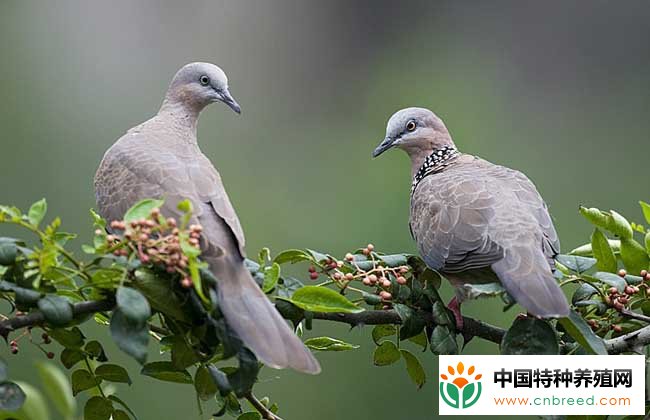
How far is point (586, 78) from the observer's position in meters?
5.69

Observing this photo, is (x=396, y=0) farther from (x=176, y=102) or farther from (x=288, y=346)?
(x=288, y=346)

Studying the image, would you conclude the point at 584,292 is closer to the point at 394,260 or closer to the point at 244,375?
the point at 394,260

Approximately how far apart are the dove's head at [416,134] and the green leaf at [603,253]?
3.45 ft

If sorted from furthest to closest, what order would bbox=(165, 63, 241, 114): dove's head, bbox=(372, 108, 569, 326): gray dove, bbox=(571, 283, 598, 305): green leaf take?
bbox=(165, 63, 241, 114): dove's head
bbox=(372, 108, 569, 326): gray dove
bbox=(571, 283, 598, 305): green leaf

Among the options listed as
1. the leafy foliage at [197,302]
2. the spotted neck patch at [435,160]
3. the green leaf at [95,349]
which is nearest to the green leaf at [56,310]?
the leafy foliage at [197,302]

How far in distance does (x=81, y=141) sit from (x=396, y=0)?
2292mm

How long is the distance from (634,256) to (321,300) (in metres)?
0.64

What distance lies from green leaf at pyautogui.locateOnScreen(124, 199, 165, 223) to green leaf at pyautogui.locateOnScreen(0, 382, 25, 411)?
0.83 ft

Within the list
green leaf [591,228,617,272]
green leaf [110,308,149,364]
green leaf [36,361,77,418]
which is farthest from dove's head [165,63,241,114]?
green leaf [36,361,77,418]

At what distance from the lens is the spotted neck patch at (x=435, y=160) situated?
109 inches

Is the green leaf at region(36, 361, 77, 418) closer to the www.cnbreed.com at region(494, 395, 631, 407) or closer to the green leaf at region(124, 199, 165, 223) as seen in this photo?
the green leaf at region(124, 199, 165, 223)

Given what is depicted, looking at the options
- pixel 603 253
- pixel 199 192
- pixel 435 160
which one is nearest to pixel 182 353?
pixel 199 192

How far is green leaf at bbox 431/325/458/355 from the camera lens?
1752mm

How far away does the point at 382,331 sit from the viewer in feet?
6.15
